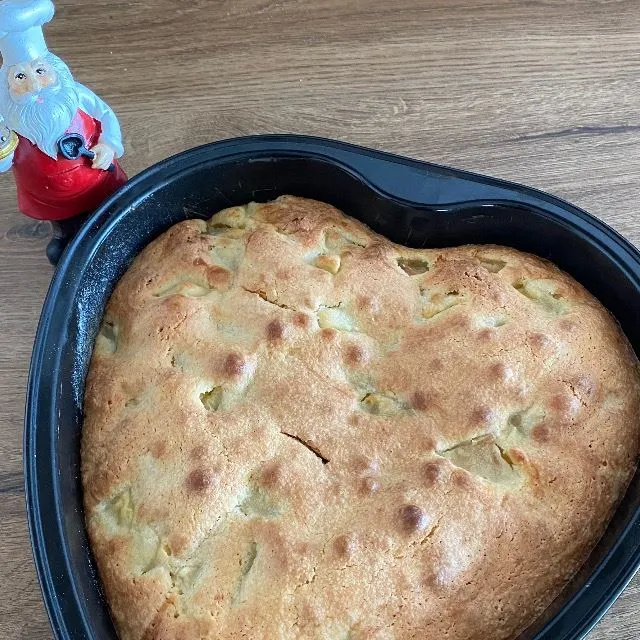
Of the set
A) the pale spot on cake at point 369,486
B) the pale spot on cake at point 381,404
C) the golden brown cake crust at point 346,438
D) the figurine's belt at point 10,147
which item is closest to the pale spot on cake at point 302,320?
the golden brown cake crust at point 346,438

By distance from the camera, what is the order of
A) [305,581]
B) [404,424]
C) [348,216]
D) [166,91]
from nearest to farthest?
[305,581] < [404,424] < [348,216] < [166,91]

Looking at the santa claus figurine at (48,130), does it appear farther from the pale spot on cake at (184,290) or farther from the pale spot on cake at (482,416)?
the pale spot on cake at (482,416)

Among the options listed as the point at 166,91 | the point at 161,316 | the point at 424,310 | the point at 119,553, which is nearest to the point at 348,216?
the point at 424,310

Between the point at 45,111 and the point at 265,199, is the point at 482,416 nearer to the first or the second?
the point at 265,199

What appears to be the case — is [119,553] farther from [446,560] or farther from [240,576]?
[446,560]

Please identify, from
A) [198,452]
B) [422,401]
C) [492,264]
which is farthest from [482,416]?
[198,452]

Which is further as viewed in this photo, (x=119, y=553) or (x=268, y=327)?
(x=268, y=327)
